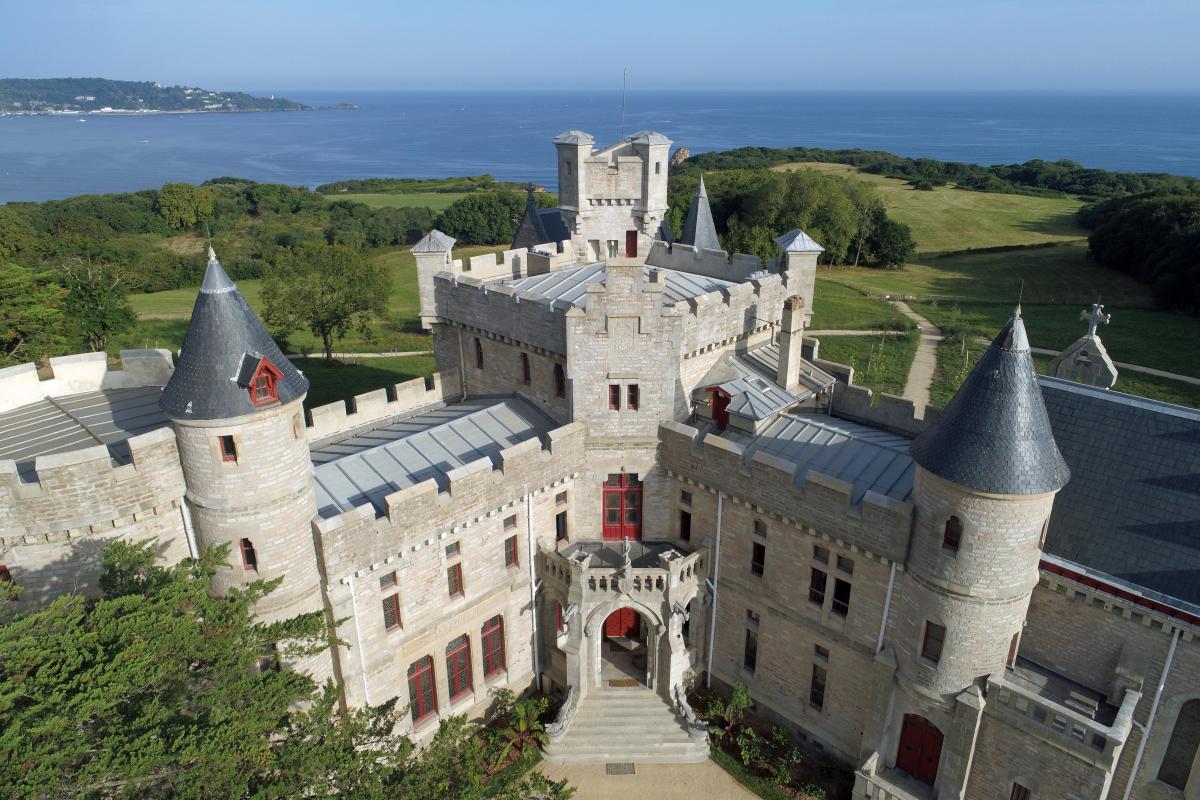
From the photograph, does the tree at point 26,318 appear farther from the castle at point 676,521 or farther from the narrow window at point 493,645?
the narrow window at point 493,645

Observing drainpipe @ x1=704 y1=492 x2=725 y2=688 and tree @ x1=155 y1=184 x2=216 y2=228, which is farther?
tree @ x1=155 y1=184 x2=216 y2=228

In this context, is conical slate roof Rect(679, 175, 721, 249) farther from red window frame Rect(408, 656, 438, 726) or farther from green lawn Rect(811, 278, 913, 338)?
red window frame Rect(408, 656, 438, 726)

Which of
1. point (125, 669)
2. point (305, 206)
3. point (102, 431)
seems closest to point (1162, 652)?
point (125, 669)

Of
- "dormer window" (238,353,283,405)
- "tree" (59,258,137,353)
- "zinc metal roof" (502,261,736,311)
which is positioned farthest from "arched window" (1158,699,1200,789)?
"tree" (59,258,137,353)

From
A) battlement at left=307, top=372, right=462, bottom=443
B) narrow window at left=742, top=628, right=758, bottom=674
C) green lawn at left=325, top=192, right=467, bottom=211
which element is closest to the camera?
narrow window at left=742, top=628, right=758, bottom=674

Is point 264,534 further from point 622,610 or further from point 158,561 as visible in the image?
point 622,610

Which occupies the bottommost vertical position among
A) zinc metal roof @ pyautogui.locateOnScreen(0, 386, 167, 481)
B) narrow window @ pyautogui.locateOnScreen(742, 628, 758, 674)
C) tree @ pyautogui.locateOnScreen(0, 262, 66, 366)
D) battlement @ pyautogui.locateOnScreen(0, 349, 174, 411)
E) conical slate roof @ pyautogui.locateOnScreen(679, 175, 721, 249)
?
narrow window @ pyautogui.locateOnScreen(742, 628, 758, 674)
